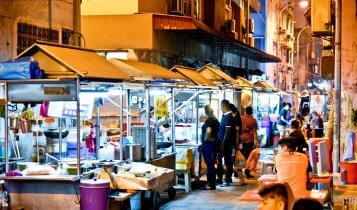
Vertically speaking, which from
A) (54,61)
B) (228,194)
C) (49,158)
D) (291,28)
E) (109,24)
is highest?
(291,28)

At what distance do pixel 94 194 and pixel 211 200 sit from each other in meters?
5.04

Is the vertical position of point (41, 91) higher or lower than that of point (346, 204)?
higher

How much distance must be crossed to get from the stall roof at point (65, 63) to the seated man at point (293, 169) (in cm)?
323

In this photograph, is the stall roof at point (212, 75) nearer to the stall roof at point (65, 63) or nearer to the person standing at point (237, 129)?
the person standing at point (237, 129)

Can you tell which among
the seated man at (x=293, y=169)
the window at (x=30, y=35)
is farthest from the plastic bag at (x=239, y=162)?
the seated man at (x=293, y=169)

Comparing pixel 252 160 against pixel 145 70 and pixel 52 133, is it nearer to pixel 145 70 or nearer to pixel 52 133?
pixel 145 70

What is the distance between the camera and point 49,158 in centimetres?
1334

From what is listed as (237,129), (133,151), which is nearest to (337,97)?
(133,151)

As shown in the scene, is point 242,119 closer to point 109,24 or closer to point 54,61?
point 109,24

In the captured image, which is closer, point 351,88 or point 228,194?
point 351,88

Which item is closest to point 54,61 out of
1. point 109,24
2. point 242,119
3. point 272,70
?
point 242,119

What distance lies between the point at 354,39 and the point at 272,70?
36.7 m

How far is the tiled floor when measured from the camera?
1397cm

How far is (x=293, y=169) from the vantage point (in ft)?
33.0
